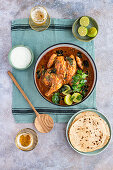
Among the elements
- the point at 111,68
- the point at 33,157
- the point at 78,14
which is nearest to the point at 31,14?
the point at 78,14

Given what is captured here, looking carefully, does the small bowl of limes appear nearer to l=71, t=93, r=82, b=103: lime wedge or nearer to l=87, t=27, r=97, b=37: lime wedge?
l=87, t=27, r=97, b=37: lime wedge

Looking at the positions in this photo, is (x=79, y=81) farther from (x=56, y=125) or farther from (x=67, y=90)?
(x=56, y=125)

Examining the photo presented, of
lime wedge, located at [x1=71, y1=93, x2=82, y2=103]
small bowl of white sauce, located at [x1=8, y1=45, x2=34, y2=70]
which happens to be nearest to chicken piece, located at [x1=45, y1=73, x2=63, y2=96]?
lime wedge, located at [x1=71, y1=93, x2=82, y2=103]

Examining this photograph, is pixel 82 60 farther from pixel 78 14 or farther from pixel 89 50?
pixel 78 14

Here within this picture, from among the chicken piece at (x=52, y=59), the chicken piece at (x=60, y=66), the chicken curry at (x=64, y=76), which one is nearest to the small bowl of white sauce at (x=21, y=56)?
the chicken curry at (x=64, y=76)

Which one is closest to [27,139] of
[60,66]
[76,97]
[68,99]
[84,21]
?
[68,99]

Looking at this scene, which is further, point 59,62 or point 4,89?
point 4,89
